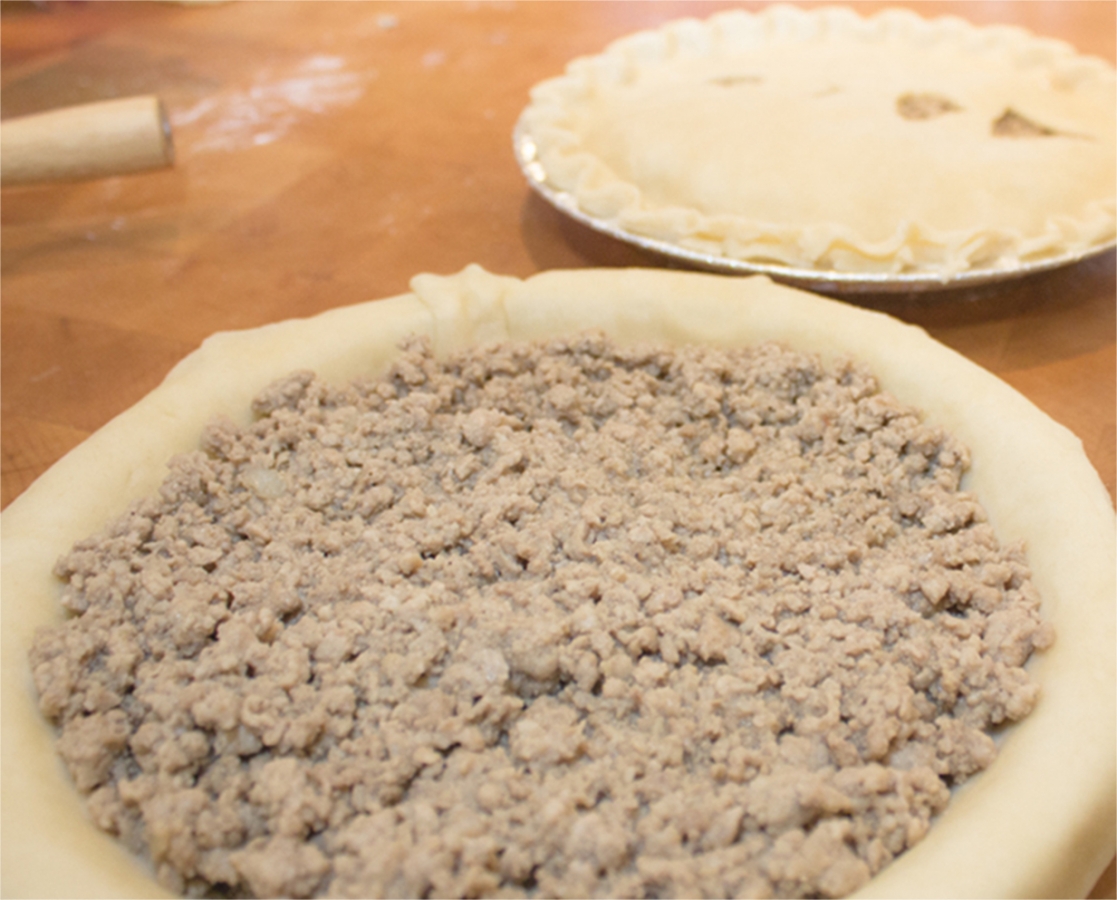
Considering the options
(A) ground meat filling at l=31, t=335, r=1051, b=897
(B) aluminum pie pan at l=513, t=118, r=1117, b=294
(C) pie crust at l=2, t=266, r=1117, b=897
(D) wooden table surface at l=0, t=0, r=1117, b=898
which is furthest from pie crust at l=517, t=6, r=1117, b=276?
(A) ground meat filling at l=31, t=335, r=1051, b=897

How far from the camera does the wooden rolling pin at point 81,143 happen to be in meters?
1.69

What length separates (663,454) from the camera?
112 cm

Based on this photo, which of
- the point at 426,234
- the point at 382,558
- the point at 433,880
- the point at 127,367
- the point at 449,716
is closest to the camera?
the point at 433,880

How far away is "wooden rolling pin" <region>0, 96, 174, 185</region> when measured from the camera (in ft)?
5.54

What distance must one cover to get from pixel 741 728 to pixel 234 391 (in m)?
0.76

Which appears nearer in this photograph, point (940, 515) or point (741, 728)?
point (741, 728)

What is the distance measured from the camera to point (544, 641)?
86 centimetres

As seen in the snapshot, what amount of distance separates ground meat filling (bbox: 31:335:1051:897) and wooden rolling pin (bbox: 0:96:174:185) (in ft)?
2.82

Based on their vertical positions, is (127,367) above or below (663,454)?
below

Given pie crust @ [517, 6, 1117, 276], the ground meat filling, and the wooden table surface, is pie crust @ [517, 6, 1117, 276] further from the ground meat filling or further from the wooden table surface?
the ground meat filling

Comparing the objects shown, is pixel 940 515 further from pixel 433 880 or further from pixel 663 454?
pixel 433 880

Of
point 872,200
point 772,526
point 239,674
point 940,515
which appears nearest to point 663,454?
point 772,526

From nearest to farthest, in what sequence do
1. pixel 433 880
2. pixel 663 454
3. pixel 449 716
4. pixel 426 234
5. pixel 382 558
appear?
pixel 433 880
pixel 449 716
pixel 382 558
pixel 663 454
pixel 426 234

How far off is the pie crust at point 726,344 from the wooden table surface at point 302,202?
0.24 meters
